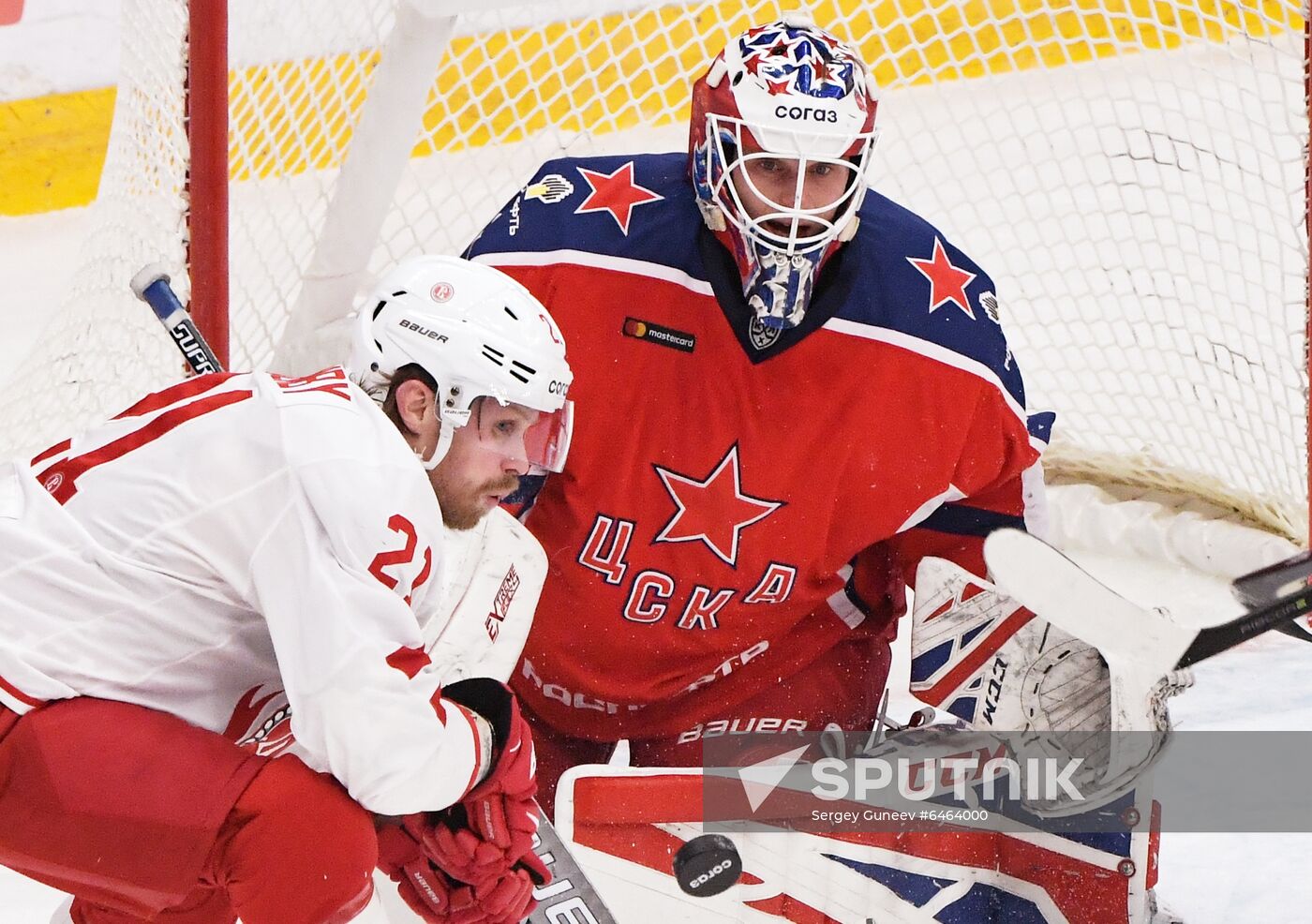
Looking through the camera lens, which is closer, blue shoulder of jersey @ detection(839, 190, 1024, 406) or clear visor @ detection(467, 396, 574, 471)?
clear visor @ detection(467, 396, 574, 471)

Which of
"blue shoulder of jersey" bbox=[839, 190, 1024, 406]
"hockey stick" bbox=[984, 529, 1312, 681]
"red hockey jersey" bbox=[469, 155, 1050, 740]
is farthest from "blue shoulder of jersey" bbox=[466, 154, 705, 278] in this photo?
"hockey stick" bbox=[984, 529, 1312, 681]

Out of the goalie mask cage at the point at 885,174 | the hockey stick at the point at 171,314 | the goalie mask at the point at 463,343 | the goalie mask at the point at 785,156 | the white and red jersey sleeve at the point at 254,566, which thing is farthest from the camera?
the goalie mask cage at the point at 885,174

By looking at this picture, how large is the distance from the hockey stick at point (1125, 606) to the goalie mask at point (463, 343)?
0.61 metres

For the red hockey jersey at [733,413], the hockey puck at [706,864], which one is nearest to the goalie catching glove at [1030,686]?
the red hockey jersey at [733,413]

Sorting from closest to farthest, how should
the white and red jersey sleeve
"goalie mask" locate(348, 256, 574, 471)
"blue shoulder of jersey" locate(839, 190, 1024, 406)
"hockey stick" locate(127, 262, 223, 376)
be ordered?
the white and red jersey sleeve < "goalie mask" locate(348, 256, 574, 471) < "blue shoulder of jersey" locate(839, 190, 1024, 406) < "hockey stick" locate(127, 262, 223, 376)

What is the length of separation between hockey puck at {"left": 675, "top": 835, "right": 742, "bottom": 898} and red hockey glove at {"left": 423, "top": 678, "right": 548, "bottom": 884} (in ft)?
0.60

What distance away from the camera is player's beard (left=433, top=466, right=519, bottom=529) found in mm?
1841

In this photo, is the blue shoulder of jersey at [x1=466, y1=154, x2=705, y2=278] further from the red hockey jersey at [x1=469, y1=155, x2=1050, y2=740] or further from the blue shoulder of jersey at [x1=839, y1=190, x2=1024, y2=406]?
the blue shoulder of jersey at [x1=839, y1=190, x2=1024, y2=406]

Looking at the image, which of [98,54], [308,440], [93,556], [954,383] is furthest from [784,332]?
[98,54]

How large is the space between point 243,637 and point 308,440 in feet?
0.94

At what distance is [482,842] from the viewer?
1845 millimetres

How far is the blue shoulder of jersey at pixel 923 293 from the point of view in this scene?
207 centimetres

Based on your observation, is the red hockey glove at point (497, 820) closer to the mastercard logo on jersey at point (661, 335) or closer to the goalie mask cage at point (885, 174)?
the mastercard logo on jersey at point (661, 335)

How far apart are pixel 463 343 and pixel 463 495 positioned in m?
0.19
